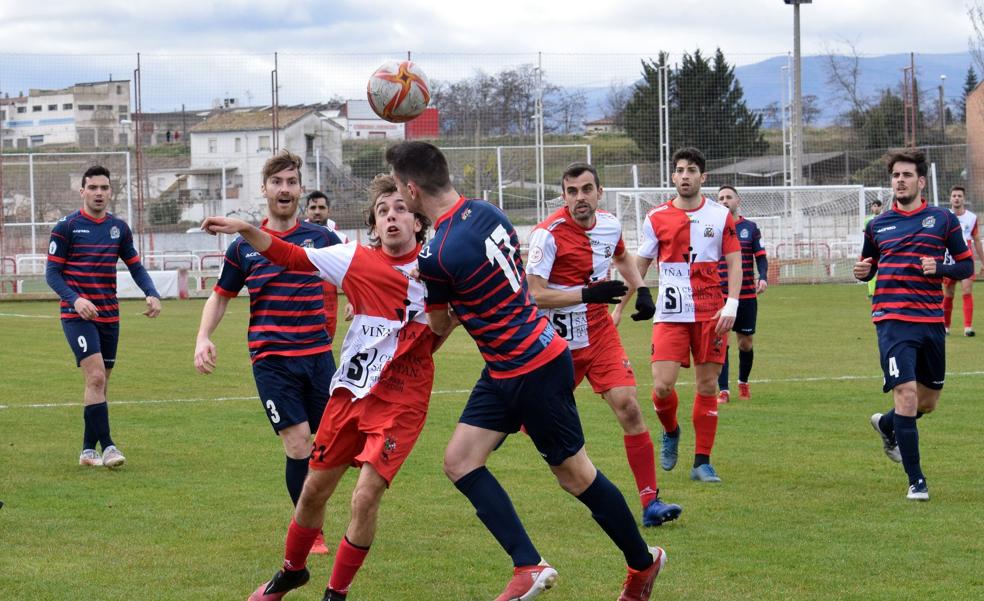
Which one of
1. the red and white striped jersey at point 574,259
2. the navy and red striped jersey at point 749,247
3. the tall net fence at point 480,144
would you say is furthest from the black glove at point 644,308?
the tall net fence at point 480,144

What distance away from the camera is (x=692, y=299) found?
8.49 meters

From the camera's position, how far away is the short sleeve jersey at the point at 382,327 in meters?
5.47

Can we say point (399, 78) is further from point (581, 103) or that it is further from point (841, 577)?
point (581, 103)

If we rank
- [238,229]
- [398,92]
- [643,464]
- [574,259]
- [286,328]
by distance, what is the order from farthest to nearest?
[398,92], [574,259], [643,464], [286,328], [238,229]

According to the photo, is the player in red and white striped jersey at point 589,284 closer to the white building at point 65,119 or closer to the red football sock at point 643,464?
the red football sock at point 643,464

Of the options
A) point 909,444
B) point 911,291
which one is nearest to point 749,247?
point 911,291

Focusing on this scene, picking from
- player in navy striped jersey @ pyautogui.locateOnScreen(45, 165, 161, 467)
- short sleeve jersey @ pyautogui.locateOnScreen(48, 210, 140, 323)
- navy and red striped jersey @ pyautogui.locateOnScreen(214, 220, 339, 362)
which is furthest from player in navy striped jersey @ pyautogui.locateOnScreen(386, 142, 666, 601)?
short sleeve jersey @ pyautogui.locateOnScreen(48, 210, 140, 323)

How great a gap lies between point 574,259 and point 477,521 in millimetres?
1751

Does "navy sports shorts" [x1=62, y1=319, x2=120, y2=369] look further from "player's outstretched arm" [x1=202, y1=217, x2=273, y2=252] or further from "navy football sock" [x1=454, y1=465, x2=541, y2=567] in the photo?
"navy football sock" [x1=454, y1=465, x2=541, y2=567]

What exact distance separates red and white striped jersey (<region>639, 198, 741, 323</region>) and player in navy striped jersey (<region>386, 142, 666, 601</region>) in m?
3.12

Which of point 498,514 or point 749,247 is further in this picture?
point 749,247

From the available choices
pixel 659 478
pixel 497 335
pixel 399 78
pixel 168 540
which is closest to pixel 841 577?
pixel 497 335

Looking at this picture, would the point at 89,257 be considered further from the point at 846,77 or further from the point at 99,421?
the point at 846,77

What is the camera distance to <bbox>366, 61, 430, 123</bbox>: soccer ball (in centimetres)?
853
